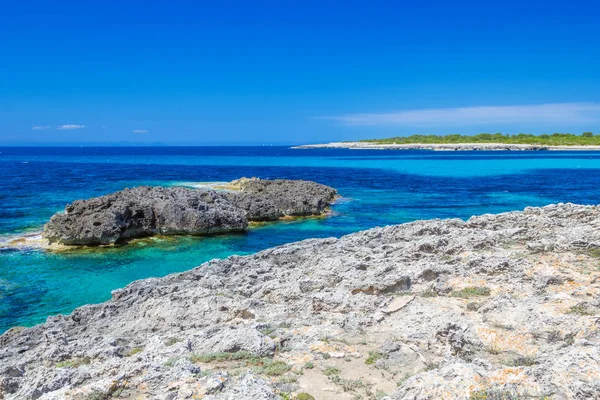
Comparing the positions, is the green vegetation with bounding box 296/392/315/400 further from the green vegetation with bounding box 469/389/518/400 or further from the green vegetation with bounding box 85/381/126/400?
the green vegetation with bounding box 85/381/126/400

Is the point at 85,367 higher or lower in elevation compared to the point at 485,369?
lower

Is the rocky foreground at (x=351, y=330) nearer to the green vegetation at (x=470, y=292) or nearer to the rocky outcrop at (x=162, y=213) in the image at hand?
the green vegetation at (x=470, y=292)

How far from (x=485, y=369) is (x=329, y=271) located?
785cm

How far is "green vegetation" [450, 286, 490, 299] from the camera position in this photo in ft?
39.7

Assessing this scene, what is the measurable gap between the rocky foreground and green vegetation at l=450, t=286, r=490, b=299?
0.03 meters

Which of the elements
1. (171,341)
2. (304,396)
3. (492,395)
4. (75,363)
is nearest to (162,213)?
(171,341)

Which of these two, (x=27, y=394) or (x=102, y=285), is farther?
(x=102, y=285)

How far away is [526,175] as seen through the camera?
76.8 m

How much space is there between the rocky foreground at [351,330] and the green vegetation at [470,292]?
0.03 m

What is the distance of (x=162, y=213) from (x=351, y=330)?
2370cm

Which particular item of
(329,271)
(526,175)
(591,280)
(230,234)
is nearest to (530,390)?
(591,280)

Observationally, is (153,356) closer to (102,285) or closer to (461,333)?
(461,333)

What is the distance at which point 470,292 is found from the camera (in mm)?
12211

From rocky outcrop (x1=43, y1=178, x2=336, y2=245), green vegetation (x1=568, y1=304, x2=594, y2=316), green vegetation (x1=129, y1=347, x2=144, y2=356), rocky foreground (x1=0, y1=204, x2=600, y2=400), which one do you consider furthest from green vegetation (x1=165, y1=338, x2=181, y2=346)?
rocky outcrop (x1=43, y1=178, x2=336, y2=245)
